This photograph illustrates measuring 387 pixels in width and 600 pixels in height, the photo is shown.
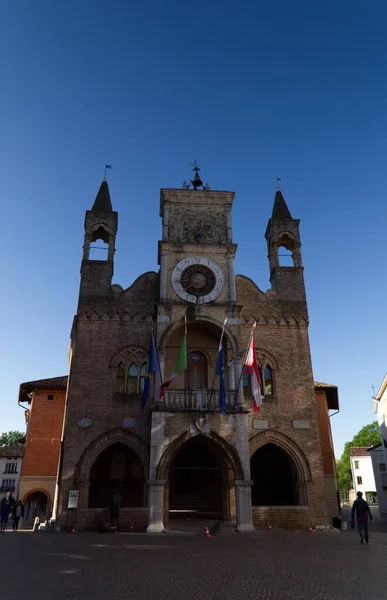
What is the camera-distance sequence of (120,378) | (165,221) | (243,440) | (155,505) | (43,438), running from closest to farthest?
(155,505) < (243,440) < (120,378) < (165,221) < (43,438)

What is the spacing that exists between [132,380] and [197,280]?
5.98 meters

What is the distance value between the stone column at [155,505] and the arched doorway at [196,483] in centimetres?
365

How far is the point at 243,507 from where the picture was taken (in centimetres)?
1877

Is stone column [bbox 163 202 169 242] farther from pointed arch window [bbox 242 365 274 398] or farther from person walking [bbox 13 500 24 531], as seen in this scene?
person walking [bbox 13 500 24 531]

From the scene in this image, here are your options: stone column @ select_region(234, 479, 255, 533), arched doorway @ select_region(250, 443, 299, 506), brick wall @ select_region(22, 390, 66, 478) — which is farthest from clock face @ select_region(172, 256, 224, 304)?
brick wall @ select_region(22, 390, 66, 478)

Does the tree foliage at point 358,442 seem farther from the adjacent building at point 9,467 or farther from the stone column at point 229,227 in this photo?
the stone column at point 229,227

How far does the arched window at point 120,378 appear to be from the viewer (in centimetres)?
2248

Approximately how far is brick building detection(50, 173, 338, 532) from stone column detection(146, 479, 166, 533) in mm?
41

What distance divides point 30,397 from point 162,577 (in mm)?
25137

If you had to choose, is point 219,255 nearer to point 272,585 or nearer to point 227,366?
point 227,366

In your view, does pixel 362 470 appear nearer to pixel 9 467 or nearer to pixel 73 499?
pixel 9 467

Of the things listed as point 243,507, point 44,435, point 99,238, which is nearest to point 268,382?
point 243,507

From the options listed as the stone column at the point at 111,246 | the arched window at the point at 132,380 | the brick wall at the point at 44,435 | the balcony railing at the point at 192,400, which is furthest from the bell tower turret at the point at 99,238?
the brick wall at the point at 44,435

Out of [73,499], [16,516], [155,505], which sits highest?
[73,499]
